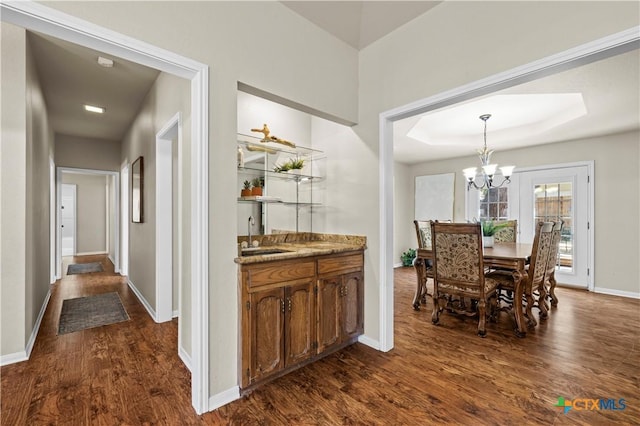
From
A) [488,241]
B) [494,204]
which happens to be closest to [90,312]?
[488,241]

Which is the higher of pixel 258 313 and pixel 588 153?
pixel 588 153

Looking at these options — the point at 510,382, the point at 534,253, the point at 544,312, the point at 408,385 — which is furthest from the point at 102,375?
the point at 544,312

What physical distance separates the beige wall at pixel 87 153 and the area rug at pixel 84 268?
2.16 meters

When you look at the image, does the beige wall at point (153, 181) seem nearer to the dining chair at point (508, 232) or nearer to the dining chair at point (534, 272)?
the dining chair at point (534, 272)

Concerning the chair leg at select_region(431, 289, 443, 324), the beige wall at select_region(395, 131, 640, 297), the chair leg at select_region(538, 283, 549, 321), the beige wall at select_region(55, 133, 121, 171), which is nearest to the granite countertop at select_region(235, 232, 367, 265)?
the chair leg at select_region(431, 289, 443, 324)

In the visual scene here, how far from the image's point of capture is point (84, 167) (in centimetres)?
560

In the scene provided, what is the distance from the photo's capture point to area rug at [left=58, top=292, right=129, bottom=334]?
318 centimetres

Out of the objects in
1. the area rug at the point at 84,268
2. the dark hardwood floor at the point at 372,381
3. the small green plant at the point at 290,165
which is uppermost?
the small green plant at the point at 290,165

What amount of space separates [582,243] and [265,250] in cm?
525

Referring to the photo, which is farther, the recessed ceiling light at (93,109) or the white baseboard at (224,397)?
the recessed ceiling light at (93,109)

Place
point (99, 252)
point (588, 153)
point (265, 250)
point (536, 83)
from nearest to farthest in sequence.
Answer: point (265, 250) → point (536, 83) → point (588, 153) → point (99, 252)

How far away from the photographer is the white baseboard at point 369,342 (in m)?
2.62

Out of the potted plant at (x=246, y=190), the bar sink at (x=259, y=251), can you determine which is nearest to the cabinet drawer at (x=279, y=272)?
the bar sink at (x=259, y=251)

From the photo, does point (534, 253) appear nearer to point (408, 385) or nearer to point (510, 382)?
point (510, 382)
